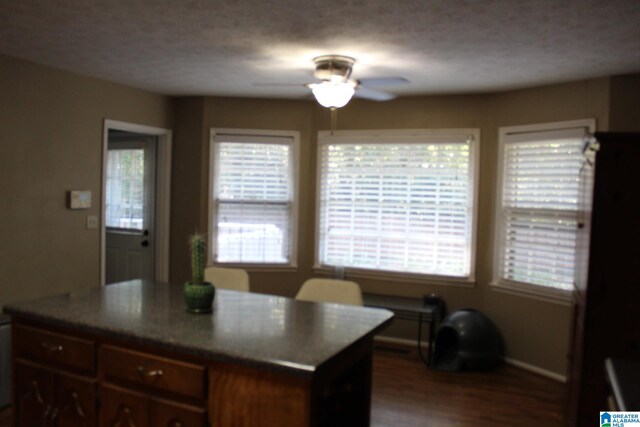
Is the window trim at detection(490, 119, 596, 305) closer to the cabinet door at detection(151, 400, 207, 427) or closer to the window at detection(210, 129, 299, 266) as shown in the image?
the window at detection(210, 129, 299, 266)

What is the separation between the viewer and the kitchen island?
5.89 ft

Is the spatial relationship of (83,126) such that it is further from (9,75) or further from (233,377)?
(233,377)

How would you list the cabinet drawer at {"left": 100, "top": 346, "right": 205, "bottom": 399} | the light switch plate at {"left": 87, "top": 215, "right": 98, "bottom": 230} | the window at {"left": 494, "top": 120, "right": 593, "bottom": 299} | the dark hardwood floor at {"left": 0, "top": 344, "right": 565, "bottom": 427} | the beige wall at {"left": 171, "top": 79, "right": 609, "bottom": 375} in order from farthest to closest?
the light switch plate at {"left": 87, "top": 215, "right": 98, "bottom": 230} → the beige wall at {"left": 171, "top": 79, "right": 609, "bottom": 375} → the window at {"left": 494, "top": 120, "right": 593, "bottom": 299} → the dark hardwood floor at {"left": 0, "top": 344, "right": 565, "bottom": 427} → the cabinet drawer at {"left": 100, "top": 346, "right": 205, "bottom": 399}

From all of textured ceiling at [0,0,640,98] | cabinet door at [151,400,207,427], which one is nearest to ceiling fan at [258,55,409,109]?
textured ceiling at [0,0,640,98]

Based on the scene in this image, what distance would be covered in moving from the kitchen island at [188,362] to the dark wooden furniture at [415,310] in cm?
184

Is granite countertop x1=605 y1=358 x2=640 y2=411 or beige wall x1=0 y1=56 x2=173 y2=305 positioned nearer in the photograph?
granite countertop x1=605 y1=358 x2=640 y2=411

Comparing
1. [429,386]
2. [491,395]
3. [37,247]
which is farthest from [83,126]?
[491,395]

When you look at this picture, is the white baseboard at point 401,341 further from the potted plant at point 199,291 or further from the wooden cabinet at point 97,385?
the wooden cabinet at point 97,385

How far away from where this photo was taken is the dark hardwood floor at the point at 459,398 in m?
3.26

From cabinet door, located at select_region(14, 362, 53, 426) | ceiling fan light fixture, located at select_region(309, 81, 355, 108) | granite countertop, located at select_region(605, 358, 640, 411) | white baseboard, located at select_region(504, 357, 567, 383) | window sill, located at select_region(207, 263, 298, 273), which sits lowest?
white baseboard, located at select_region(504, 357, 567, 383)

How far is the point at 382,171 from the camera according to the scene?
4844 mm

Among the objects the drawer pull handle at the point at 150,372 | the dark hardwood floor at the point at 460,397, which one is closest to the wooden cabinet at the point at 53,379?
the drawer pull handle at the point at 150,372

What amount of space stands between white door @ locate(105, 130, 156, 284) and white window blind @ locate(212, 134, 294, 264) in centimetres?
70

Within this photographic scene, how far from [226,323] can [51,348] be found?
833 millimetres
